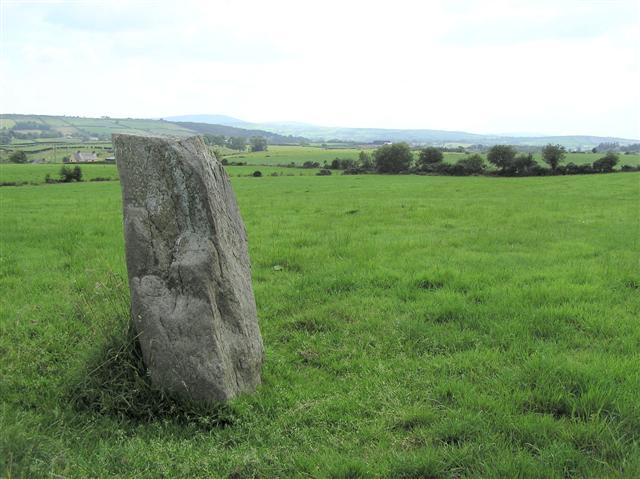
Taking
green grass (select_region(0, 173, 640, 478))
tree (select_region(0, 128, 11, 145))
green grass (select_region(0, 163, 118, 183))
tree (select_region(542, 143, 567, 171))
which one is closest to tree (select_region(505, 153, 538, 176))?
tree (select_region(542, 143, 567, 171))

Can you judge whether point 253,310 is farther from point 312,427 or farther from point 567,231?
point 567,231

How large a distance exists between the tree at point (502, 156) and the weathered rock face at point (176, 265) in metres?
71.9

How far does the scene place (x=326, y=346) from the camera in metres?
6.59

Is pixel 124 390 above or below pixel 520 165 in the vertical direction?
below

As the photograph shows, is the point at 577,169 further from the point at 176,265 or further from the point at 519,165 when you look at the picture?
the point at 176,265

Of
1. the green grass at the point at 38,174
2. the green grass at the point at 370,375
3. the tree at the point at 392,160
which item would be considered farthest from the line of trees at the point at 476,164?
the green grass at the point at 370,375

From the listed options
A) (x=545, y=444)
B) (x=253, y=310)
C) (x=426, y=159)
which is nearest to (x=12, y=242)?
(x=253, y=310)

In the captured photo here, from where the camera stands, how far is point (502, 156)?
71.8 m

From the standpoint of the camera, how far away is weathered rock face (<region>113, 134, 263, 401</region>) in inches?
196

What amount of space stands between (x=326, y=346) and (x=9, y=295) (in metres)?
5.94

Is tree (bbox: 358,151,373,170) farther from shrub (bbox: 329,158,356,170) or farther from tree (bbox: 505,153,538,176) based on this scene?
tree (bbox: 505,153,538,176)

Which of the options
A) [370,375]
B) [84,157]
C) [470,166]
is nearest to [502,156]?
[470,166]

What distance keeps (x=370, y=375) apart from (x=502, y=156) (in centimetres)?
7264

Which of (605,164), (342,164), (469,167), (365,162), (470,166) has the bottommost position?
(342,164)
